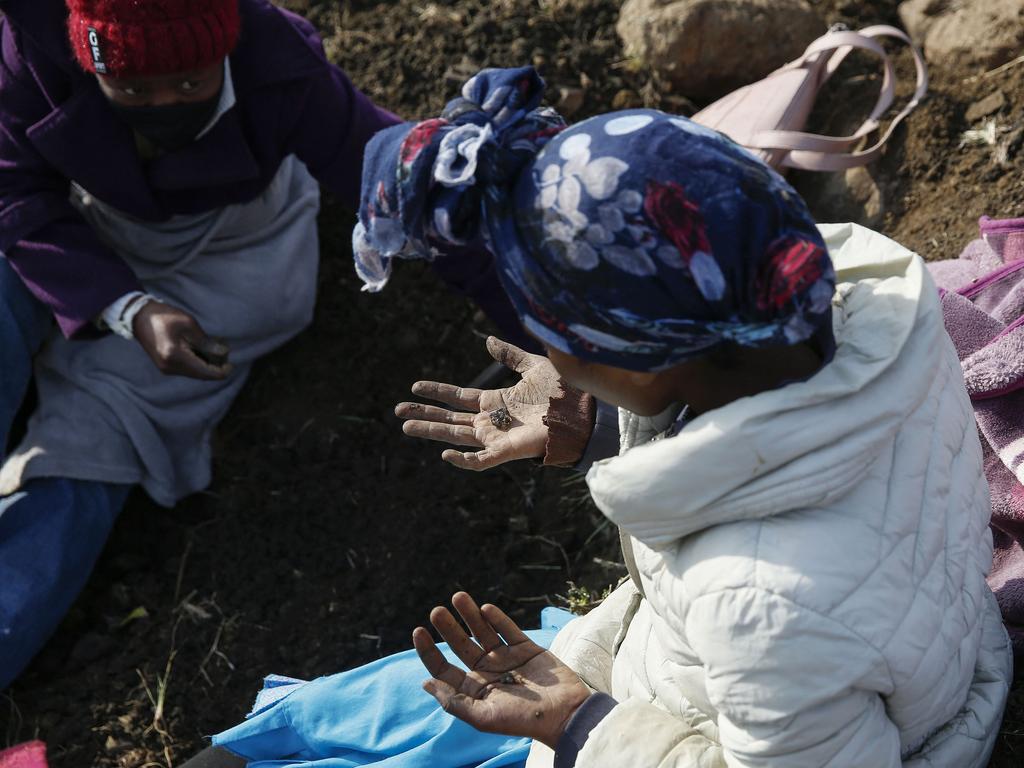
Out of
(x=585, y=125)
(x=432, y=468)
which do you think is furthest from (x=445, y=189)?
(x=432, y=468)

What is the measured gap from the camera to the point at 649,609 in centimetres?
159

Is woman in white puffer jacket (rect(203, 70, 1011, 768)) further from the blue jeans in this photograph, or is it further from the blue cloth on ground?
the blue jeans

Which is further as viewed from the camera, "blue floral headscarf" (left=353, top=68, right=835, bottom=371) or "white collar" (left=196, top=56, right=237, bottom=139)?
"white collar" (left=196, top=56, right=237, bottom=139)

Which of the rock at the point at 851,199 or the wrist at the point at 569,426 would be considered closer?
the wrist at the point at 569,426

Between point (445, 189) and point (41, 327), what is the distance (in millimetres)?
1797

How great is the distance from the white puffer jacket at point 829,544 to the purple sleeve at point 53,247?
1.66m

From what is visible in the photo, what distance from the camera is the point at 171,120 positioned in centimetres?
232

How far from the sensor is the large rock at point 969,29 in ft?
9.23

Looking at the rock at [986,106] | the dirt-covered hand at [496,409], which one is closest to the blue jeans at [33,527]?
the dirt-covered hand at [496,409]

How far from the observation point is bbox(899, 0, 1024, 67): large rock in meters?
2.81

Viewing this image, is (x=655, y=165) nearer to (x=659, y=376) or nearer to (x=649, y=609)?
(x=659, y=376)

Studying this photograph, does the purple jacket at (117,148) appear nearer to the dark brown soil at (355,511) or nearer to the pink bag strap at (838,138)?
the dark brown soil at (355,511)

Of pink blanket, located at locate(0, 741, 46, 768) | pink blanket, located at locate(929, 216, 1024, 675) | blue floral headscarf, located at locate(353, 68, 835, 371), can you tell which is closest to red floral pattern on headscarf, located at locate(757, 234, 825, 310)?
blue floral headscarf, located at locate(353, 68, 835, 371)

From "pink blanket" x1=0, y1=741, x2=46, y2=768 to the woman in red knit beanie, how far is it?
216 millimetres
